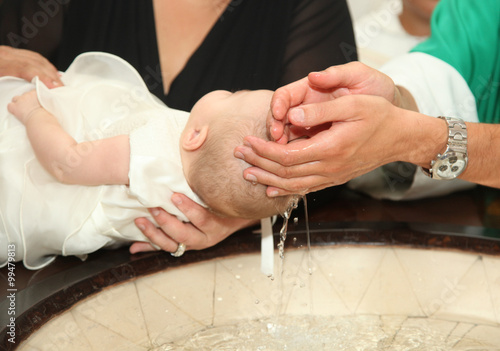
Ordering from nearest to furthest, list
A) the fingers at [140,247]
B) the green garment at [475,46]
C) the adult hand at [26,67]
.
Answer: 1. the fingers at [140,247]
2. the adult hand at [26,67]
3. the green garment at [475,46]

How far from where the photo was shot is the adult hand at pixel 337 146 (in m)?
1.00

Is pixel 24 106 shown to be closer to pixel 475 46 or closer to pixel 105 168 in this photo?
pixel 105 168

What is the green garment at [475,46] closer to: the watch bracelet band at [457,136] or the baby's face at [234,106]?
the watch bracelet band at [457,136]

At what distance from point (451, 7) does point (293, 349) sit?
1289mm

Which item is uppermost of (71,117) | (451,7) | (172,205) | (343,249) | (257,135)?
(451,7)

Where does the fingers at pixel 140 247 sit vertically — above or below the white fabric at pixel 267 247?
below

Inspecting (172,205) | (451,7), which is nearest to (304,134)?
(172,205)

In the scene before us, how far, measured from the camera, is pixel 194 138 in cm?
122

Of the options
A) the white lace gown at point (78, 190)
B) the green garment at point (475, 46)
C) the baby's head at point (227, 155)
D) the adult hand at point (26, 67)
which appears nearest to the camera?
the baby's head at point (227, 155)

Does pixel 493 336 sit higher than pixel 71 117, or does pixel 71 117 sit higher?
pixel 71 117

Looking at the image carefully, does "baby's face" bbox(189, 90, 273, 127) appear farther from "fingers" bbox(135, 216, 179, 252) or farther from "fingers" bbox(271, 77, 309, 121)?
"fingers" bbox(135, 216, 179, 252)

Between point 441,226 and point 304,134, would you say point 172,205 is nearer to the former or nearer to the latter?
point 304,134

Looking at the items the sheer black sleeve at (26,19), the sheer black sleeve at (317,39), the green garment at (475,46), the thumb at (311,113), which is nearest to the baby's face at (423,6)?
the green garment at (475,46)

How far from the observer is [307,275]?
1393 millimetres
